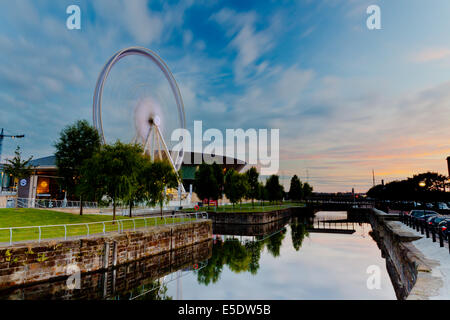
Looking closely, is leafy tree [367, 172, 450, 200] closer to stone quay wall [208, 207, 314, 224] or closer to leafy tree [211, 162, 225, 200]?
stone quay wall [208, 207, 314, 224]

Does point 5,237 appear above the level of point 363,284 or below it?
above

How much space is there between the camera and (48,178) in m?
70.2

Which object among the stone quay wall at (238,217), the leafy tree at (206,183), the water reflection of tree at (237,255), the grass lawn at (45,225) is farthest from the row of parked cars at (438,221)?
the leafy tree at (206,183)

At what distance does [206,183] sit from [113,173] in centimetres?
2972

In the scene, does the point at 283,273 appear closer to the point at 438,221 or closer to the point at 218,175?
the point at 438,221

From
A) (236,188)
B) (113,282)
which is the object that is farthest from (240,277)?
(236,188)

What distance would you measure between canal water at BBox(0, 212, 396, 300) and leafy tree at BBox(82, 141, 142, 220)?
6.53 m

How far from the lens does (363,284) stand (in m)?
16.9

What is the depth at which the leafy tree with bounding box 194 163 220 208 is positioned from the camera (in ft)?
172
